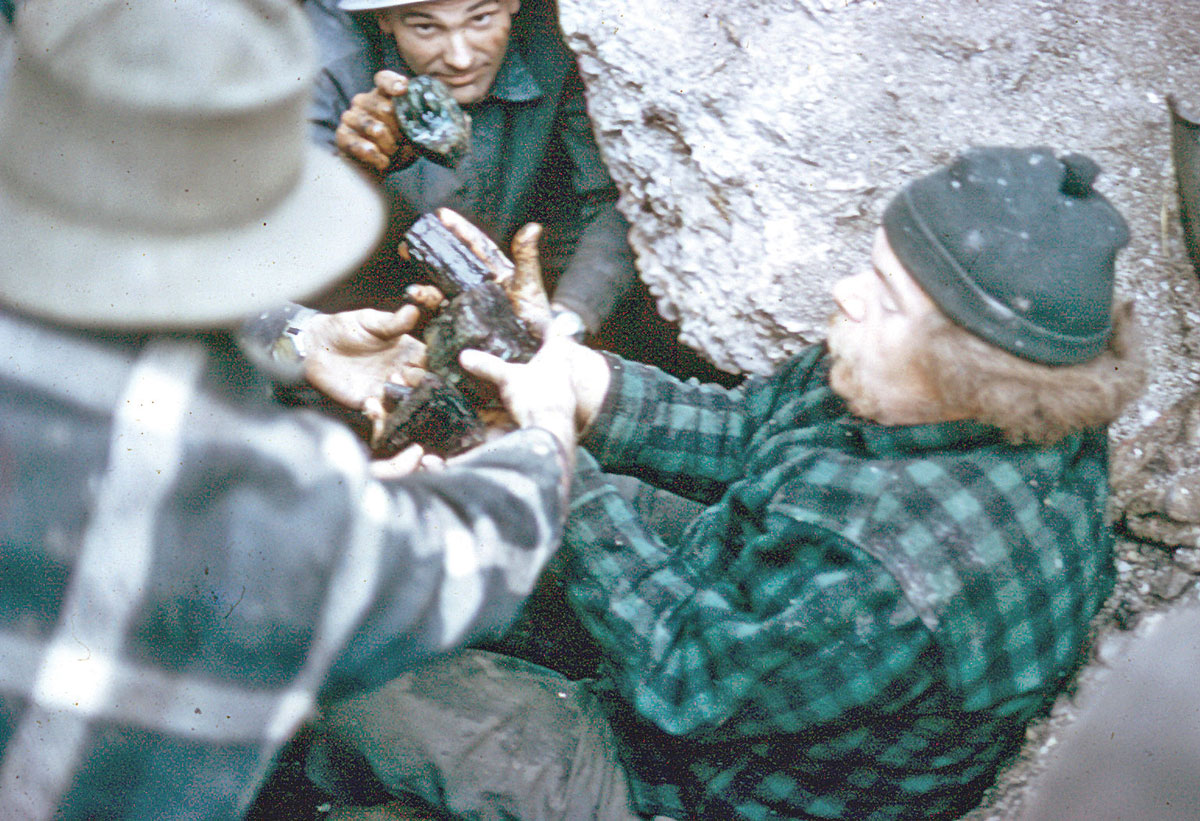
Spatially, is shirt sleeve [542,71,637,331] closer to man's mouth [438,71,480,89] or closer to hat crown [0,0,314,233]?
man's mouth [438,71,480,89]

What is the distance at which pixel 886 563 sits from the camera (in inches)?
51.9

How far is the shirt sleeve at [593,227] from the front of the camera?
9.19 ft

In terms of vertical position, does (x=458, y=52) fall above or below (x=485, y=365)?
above

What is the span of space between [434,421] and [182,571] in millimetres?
964

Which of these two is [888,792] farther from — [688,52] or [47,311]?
[688,52]

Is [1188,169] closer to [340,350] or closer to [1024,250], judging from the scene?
[1024,250]

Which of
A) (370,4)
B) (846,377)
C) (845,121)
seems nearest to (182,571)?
(846,377)

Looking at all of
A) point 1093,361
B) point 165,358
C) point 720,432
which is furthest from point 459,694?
point 1093,361

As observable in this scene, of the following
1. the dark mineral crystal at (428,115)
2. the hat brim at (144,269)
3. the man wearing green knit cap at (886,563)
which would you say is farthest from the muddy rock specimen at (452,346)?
the hat brim at (144,269)

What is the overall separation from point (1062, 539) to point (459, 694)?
1287 millimetres

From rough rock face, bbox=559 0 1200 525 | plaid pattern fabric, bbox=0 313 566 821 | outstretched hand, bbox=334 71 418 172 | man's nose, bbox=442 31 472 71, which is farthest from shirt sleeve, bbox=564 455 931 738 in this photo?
man's nose, bbox=442 31 472 71

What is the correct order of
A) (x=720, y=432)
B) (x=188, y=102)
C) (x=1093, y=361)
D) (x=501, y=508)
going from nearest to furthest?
(x=188, y=102), (x=501, y=508), (x=1093, y=361), (x=720, y=432)

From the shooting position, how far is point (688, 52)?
89.4 inches

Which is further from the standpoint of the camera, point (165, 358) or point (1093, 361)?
point (1093, 361)
